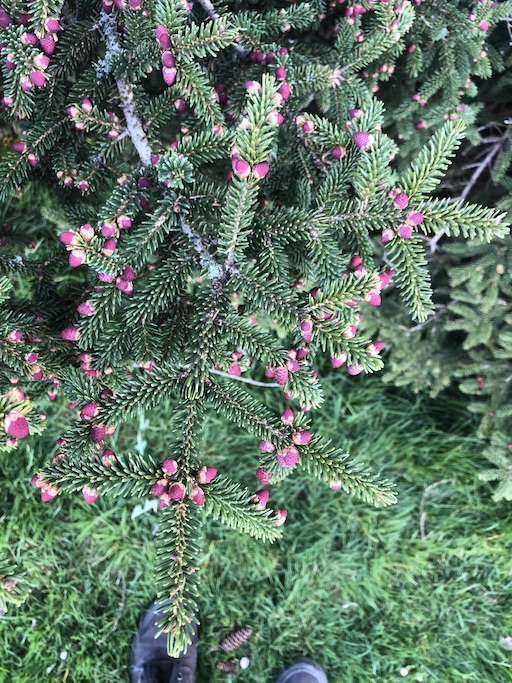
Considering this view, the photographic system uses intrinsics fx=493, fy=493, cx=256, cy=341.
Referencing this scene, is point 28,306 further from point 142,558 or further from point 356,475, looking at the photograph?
point 142,558

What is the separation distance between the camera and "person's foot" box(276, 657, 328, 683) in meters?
2.43

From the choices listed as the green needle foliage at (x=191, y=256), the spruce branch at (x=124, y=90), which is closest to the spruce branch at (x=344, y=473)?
the green needle foliage at (x=191, y=256)

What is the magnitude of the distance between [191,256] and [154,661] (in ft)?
7.45

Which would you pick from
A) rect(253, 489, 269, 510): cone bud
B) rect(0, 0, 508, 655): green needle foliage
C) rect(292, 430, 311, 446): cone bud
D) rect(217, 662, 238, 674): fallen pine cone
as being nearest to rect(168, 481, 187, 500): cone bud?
rect(0, 0, 508, 655): green needle foliage

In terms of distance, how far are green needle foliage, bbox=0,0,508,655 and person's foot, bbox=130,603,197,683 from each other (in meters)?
1.60

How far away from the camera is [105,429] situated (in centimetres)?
113

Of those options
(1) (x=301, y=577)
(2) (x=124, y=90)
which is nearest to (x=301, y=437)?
(2) (x=124, y=90)

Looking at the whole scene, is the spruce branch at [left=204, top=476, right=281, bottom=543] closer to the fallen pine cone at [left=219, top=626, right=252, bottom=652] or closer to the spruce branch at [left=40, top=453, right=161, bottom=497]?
the spruce branch at [left=40, top=453, right=161, bottom=497]

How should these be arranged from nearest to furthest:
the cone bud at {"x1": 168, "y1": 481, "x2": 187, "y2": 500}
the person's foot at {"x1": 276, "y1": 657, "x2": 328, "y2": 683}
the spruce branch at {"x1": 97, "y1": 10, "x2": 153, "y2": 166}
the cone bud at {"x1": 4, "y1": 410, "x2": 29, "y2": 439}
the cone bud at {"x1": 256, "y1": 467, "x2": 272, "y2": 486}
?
the cone bud at {"x1": 4, "y1": 410, "x2": 29, "y2": 439} < the cone bud at {"x1": 168, "y1": 481, "x2": 187, "y2": 500} < the cone bud at {"x1": 256, "y1": 467, "x2": 272, "y2": 486} < the spruce branch at {"x1": 97, "y1": 10, "x2": 153, "y2": 166} < the person's foot at {"x1": 276, "y1": 657, "x2": 328, "y2": 683}

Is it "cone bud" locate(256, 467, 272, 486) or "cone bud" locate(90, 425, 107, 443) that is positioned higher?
"cone bud" locate(90, 425, 107, 443)

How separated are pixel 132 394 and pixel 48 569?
1905mm

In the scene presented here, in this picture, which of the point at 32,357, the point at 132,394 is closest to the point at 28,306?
the point at 32,357

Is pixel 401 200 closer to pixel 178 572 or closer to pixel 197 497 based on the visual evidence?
pixel 197 497

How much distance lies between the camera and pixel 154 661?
252 centimetres
